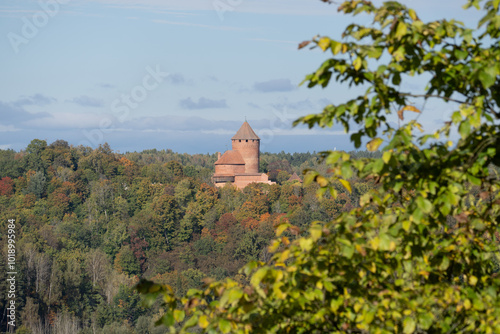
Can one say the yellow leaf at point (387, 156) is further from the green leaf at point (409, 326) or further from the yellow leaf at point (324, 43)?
the green leaf at point (409, 326)

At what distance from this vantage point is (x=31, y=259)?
42.1m

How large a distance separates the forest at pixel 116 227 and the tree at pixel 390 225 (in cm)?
3335

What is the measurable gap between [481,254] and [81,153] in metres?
71.2

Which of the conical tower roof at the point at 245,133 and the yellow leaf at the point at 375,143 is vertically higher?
the conical tower roof at the point at 245,133

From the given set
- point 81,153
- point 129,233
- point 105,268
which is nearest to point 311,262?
point 105,268

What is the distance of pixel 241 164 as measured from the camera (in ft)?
212

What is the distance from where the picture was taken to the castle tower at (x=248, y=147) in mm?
64938

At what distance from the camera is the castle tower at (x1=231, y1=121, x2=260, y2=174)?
6494 cm

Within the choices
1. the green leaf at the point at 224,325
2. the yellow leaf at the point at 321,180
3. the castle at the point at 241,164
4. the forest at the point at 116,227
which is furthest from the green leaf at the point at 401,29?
the castle at the point at 241,164

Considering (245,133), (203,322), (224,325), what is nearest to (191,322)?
(203,322)

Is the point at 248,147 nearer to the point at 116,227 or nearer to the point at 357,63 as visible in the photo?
the point at 116,227

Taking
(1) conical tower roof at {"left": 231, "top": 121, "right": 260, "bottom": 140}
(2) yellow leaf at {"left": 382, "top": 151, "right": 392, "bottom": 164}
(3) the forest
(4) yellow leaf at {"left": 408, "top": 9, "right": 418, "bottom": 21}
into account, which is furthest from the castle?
(2) yellow leaf at {"left": 382, "top": 151, "right": 392, "bottom": 164}

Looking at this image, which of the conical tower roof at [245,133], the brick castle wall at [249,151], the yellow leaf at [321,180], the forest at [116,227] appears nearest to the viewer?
the yellow leaf at [321,180]

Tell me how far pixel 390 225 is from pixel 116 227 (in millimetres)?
52343
